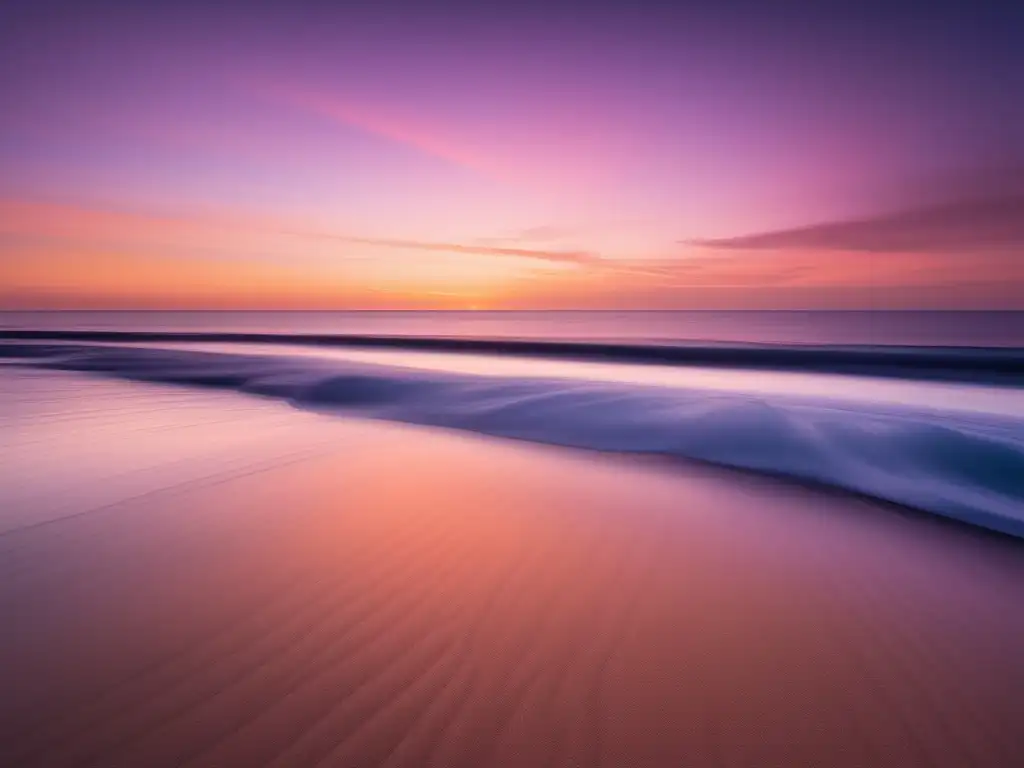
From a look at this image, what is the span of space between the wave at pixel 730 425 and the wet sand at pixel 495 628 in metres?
0.91

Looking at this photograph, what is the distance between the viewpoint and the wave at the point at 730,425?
16.4 feet

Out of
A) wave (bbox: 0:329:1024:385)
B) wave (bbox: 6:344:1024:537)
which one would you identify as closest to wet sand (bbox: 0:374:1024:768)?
wave (bbox: 6:344:1024:537)

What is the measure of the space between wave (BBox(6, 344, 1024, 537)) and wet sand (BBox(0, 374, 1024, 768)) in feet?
2.99

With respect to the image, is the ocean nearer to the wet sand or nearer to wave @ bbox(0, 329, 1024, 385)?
wave @ bbox(0, 329, 1024, 385)

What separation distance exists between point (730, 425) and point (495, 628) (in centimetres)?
525

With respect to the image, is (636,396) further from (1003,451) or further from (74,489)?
(74,489)

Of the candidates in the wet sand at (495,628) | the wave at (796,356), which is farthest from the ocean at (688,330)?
the wet sand at (495,628)

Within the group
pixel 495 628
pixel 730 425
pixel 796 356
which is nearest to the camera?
pixel 495 628

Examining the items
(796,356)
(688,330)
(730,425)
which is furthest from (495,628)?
(688,330)

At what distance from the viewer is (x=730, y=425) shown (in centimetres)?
702

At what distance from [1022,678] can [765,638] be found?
3.19ft

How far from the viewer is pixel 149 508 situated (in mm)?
4082

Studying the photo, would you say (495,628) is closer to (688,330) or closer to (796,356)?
(796,356)

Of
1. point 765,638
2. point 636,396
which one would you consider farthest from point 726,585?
point 636,396
